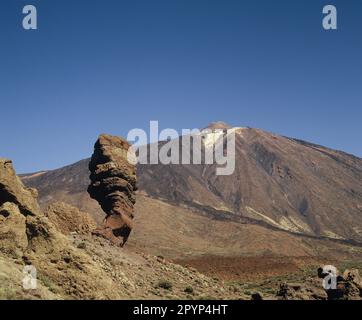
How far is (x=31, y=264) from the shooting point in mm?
17219

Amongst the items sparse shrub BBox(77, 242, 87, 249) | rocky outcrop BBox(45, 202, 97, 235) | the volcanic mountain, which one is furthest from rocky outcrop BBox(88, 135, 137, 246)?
the volcanic mountain

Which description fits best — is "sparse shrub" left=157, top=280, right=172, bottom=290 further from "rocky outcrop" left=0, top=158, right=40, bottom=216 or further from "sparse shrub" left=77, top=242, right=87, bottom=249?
"rocky outcrop" left=0, top=158, right=40, bottom=216

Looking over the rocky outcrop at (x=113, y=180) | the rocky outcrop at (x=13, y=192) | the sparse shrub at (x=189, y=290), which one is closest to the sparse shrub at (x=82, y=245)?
the rocky outcrop at (x=13, y=192)

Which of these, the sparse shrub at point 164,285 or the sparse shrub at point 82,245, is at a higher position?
the sparse shrub at point 82,245

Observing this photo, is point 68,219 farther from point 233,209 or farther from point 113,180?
point 233,209

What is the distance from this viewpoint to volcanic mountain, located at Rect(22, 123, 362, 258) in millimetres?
102688

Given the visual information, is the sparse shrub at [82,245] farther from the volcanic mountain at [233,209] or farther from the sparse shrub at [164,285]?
the volcanic mountain at [233,209]

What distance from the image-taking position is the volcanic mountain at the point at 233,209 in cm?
10269

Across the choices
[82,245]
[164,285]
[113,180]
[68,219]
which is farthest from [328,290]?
[68,219]

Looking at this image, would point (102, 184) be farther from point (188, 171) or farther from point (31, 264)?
point (188, 171)

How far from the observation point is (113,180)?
3584 cm

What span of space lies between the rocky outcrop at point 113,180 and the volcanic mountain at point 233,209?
47.8 metres
